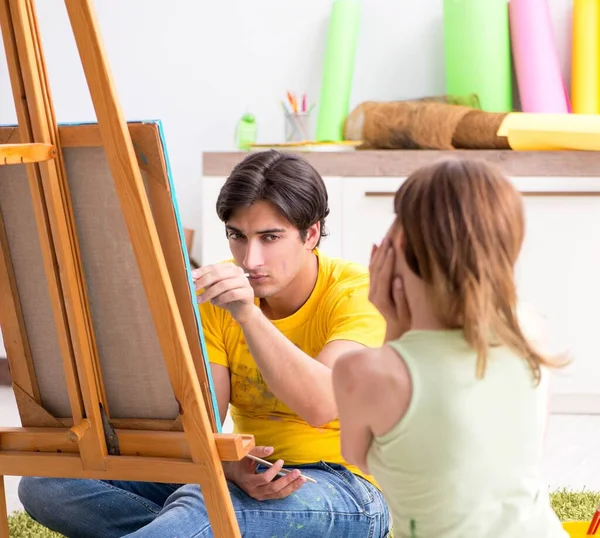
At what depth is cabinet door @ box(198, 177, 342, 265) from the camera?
10.8ft

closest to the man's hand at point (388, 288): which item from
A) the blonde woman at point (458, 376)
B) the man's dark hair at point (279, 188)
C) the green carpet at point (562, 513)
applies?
the blonde woman at point (458, 376)

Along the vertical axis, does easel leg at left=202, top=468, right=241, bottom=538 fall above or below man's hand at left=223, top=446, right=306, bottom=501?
above

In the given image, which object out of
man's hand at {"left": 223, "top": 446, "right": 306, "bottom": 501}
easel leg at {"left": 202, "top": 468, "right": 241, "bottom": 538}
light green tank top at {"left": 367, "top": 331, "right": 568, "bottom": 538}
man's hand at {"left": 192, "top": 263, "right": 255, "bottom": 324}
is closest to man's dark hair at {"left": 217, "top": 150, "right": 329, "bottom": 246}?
man's hand at {"left": 192, "top": 263, "right": 255, "bottom": 324}

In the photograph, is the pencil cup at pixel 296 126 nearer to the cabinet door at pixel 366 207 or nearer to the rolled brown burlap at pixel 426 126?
the rolled brown burlap at pixel 426 126

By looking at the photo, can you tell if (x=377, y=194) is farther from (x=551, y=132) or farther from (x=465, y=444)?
(x=465, y=444)

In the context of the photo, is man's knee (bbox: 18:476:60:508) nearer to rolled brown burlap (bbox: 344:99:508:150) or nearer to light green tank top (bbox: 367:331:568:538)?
light green tank top (bbox: 367:331:568:538)

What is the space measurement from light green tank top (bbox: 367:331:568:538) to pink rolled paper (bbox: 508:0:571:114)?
8.22 feet

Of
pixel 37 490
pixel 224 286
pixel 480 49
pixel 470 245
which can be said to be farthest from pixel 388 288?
pixel 480 49

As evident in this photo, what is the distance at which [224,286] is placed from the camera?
143 centimetres

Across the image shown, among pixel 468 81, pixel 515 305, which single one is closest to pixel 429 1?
pixel 468 81

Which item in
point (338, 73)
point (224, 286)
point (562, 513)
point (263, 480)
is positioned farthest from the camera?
point (338, 73)

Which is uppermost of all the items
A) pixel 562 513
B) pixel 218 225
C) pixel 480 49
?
pixel 480 49

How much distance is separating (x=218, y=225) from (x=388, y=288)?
7.42ft

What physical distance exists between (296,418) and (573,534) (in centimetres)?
49
